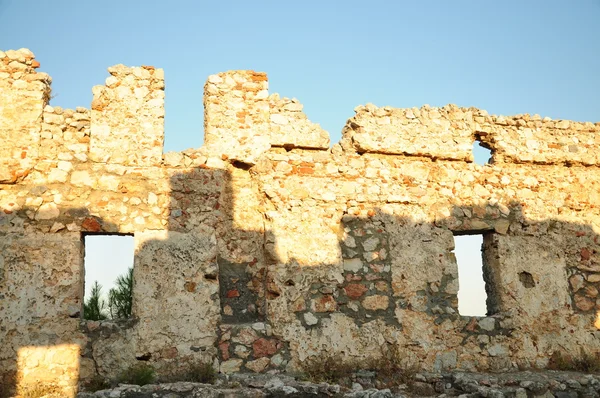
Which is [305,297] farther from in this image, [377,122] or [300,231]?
[377,122]

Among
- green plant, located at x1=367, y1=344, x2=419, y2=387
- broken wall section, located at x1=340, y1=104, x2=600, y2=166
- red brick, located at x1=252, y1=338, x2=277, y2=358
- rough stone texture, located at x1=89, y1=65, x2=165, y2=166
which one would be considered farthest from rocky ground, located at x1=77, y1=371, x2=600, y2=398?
broken wall section, located at x1=340, y1=104, x2=600, y2=166

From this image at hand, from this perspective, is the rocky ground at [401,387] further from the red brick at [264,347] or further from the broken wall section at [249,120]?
the broken wall section at [249,120]

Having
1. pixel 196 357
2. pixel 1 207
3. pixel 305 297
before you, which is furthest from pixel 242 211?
pixel 1 207

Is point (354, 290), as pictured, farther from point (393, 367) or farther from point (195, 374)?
point (195, 374)

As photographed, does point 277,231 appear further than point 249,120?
No

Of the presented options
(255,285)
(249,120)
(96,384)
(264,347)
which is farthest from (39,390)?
(249,120)

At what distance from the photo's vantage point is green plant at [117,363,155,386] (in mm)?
5434

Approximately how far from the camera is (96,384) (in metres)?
5.40

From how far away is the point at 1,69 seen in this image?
6059 millimetres

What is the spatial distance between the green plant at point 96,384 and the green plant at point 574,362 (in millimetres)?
4781

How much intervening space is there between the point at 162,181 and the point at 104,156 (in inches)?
25.0

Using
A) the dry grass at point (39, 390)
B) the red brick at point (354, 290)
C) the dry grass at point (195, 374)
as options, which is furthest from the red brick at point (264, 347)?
the dry grass at point (39, 390)

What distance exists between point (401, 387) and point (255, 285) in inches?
71.3

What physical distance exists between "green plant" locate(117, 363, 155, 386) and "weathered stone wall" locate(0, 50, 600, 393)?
0.08 metres
